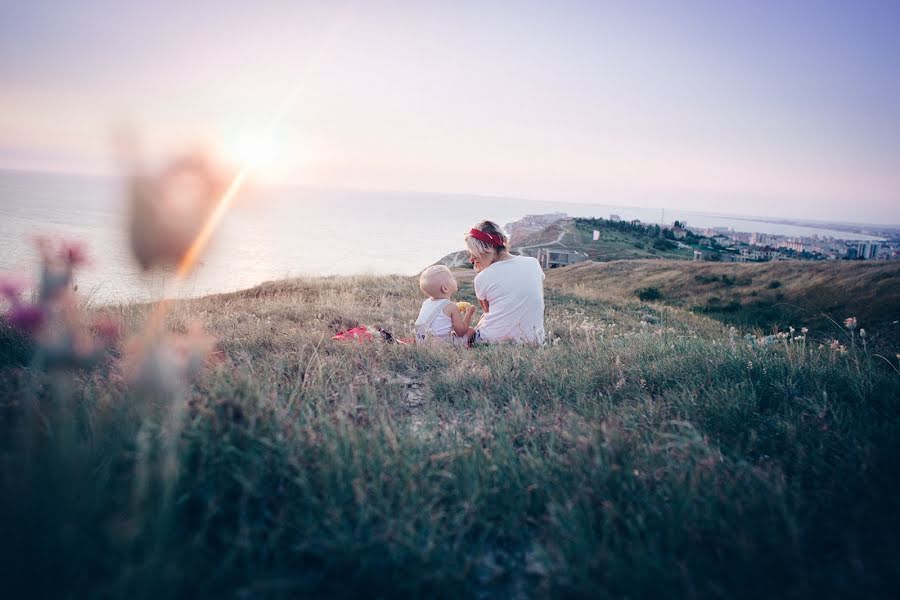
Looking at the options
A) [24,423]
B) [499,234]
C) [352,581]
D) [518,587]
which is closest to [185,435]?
[24,423]

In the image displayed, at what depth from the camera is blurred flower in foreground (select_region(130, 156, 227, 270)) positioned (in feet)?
13.6

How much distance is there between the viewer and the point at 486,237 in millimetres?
5645

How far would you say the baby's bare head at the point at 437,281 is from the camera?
556 centimetres

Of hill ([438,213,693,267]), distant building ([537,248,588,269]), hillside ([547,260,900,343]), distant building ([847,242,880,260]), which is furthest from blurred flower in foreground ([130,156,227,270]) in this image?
distant building ([847,242,880,260])

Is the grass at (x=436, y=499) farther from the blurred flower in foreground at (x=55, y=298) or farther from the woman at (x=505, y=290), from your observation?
the woman at (x=505, y=290)

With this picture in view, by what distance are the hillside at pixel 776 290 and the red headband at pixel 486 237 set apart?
10.8 meters

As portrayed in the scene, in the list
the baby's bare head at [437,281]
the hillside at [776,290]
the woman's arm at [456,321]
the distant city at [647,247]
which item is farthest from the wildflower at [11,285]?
the distant city at [647,247]

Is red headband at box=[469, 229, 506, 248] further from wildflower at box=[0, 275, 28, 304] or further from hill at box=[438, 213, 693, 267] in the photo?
hill at box=[438, 213, 693, 267]

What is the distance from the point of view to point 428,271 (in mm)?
5586

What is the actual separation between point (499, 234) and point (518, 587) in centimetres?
457

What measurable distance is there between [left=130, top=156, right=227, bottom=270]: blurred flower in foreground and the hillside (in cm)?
1326

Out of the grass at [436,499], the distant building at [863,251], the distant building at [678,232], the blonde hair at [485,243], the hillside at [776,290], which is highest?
the distant building at [678,232]

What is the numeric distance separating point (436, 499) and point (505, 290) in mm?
4049

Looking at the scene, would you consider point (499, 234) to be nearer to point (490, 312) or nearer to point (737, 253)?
point (490, 312)
